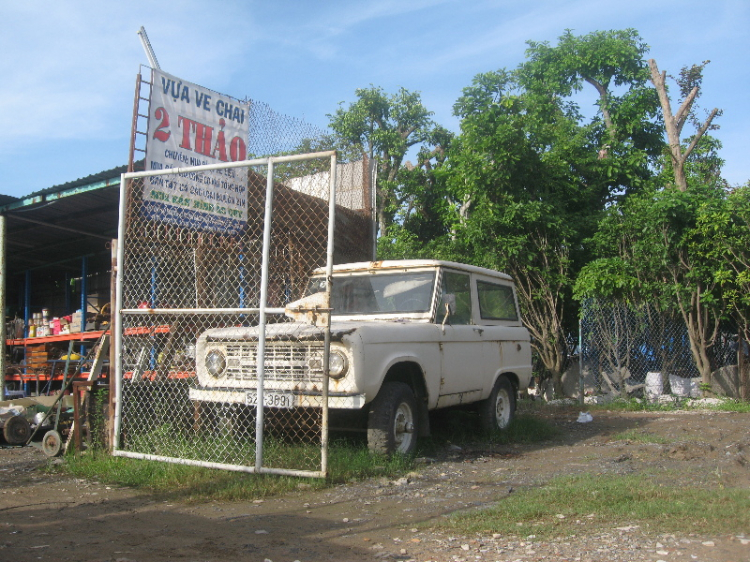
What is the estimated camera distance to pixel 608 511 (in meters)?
4.36

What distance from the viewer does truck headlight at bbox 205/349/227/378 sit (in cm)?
603

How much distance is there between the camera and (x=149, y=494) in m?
5.34

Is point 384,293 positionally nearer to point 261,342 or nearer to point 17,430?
point 261,342

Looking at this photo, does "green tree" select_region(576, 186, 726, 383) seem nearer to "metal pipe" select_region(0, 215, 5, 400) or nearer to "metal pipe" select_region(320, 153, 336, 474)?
"metal pipe" select_region(320, 153, 336, 474)

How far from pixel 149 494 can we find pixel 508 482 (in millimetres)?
2792

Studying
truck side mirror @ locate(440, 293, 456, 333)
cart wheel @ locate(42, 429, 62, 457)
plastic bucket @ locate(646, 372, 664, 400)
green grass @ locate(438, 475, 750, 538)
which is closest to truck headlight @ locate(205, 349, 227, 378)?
cart wheel @ locate(42, 429, 62, 457)

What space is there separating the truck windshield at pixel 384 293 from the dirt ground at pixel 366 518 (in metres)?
1.52

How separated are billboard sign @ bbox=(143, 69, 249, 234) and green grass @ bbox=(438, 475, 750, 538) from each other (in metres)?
3.92

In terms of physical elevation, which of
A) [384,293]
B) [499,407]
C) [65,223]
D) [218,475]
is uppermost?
[65,223]

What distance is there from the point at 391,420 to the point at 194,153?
3.52 m

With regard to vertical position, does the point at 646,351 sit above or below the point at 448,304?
below

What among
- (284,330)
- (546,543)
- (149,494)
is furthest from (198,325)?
(546,543)

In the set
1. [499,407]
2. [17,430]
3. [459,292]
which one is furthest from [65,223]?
[499,407]

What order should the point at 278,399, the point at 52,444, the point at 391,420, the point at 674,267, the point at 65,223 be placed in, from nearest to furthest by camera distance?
the point at 278,399
the point at 391,420
the point at 52,444
the point at 674,267
the point at 65,223
